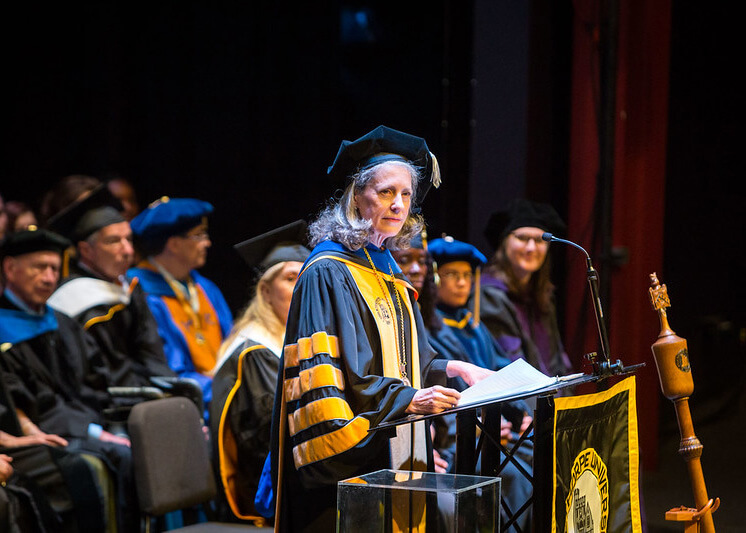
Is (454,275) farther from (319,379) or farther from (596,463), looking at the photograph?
(319,379)

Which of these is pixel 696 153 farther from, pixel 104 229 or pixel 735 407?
pixel 104 229

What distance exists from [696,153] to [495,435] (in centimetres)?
375

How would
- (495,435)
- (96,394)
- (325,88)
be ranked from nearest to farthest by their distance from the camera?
(495,435)
(96,394)
(325,88)

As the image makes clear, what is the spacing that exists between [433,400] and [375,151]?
2.51 feet

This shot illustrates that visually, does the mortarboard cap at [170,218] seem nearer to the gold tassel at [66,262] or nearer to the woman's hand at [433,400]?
the gold tassel at [66,262]

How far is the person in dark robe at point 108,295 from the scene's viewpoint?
5125mm

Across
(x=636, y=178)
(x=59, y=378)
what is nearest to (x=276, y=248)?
(x=59, y=378)

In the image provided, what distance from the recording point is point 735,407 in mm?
5348

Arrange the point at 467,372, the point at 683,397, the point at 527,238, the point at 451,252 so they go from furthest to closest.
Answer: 1. the point at 527,238
2. the point at 451,252
3. the point at 467,372
4. the point at 683,397

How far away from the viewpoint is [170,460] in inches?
134

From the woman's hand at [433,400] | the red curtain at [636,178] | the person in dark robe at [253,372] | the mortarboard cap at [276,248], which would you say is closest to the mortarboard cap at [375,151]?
the woman's hand at [433,400]

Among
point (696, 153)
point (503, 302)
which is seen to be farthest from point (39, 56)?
point (696, 153)

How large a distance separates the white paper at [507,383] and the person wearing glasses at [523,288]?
9.14 feet

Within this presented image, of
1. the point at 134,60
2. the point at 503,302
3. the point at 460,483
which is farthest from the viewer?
the point at 134,60
